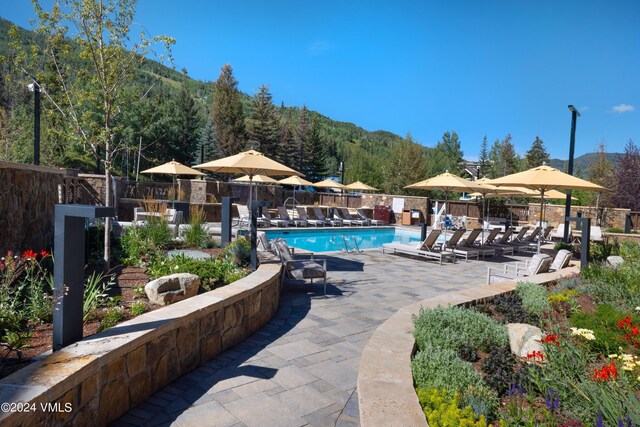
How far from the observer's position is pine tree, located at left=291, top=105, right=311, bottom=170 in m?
42.0

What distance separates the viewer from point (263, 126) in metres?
38.0

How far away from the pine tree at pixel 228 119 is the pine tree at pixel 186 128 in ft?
6.67

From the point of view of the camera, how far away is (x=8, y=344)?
2.65 m

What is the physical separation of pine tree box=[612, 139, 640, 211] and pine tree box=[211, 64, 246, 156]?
89.6ft

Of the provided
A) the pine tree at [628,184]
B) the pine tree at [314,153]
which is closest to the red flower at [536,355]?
the pine tree at [628,184]

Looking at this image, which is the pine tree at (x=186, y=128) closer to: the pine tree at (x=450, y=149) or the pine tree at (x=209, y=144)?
the pine tree at (x=209, y=144)

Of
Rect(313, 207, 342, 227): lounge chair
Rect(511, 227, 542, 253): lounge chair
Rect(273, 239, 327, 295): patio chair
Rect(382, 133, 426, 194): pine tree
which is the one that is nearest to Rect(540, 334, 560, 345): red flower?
Rect(273, 239, 327, 295): patio chair

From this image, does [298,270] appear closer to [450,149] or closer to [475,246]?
[475,246]

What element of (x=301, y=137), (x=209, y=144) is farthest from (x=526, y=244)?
(x=209, y=144)

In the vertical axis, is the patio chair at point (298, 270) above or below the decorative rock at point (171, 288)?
below

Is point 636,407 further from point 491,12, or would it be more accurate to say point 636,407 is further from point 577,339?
point 491,12

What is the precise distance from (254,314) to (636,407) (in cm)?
336

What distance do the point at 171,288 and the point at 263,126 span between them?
3527 centimetres

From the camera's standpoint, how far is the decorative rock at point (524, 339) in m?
3.32
